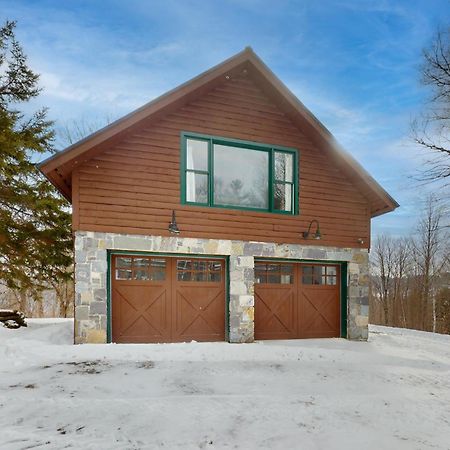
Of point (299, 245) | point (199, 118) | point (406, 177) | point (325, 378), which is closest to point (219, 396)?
point (325, 378)

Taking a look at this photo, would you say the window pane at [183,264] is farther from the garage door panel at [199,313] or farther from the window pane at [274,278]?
the window pane at [274,278]

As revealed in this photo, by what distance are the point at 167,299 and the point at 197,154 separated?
12.6 ft

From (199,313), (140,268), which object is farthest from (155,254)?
(199,313)

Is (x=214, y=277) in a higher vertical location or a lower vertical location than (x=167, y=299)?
higher

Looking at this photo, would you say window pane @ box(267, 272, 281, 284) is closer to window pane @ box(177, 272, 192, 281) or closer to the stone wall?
the stone wall

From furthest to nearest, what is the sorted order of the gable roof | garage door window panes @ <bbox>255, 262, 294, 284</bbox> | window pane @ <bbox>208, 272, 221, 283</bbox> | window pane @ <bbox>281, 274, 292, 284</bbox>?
window pane @ <bbox>281, 274, 292, 284</bbox> < garage door window panes @ <bbox>255, 262, 294, 284</bbox> < window pane @ <bbox>208, 272, 221, 283</bbox> < the gable roof

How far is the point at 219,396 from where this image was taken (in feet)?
15.6

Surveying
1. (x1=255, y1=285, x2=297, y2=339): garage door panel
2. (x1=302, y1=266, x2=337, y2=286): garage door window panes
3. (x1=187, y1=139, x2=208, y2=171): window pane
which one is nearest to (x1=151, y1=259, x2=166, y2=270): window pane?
(x1=187, y1=139, x2=208, y2=171): window pane

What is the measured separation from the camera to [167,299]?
874 cm

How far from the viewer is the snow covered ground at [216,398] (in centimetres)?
353

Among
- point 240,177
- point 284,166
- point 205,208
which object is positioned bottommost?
point 205,208

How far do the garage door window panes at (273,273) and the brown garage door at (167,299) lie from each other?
1.08 meters

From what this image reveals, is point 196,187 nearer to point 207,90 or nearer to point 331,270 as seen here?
point 207,90

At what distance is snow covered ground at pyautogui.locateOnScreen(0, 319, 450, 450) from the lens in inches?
139
